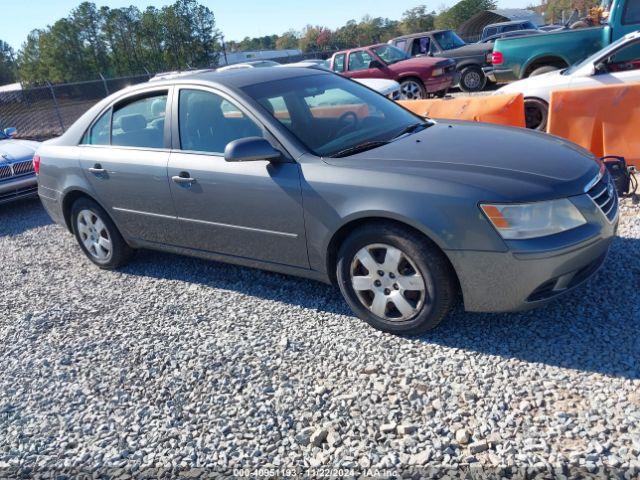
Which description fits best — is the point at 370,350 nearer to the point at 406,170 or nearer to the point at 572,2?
the point at 406,170

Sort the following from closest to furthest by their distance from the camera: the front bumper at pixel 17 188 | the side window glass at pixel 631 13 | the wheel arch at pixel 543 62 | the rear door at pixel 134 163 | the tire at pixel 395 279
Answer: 1. the tire at pixel 395 279
2. the rear door at pixel 134 163
3. the front bumper at pixel 17 188
4. the side window glass at pixel 631 13
5. the wheel arch at pixel 543 62

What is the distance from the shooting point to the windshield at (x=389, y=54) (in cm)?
1463

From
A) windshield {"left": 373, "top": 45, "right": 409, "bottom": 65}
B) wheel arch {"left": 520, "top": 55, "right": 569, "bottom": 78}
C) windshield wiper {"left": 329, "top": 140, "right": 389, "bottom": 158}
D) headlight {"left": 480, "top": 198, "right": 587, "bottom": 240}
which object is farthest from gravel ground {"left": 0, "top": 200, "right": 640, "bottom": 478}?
windshield {"left": 373, "top": 45, "right": 409, "bottom": 65}

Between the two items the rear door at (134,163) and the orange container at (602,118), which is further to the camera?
the orange container at (602,118)

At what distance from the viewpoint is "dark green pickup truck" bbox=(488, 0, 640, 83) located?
10562mm

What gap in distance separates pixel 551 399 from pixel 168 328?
8.40 feet

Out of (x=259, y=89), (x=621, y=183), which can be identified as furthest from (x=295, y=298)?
(x=621, y=183)

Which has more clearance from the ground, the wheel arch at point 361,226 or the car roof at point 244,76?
the car roof at point 244,76

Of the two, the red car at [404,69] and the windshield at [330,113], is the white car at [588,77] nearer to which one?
the windshield at [330,113]

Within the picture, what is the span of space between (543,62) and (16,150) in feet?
33.0

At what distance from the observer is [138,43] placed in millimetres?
51344

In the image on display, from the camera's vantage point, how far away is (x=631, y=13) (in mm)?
10422

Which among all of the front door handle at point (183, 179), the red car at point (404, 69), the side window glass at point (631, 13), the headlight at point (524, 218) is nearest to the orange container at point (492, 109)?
the front door handle at point (183, 179)

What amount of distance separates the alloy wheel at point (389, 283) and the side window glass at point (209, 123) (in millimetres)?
1156
